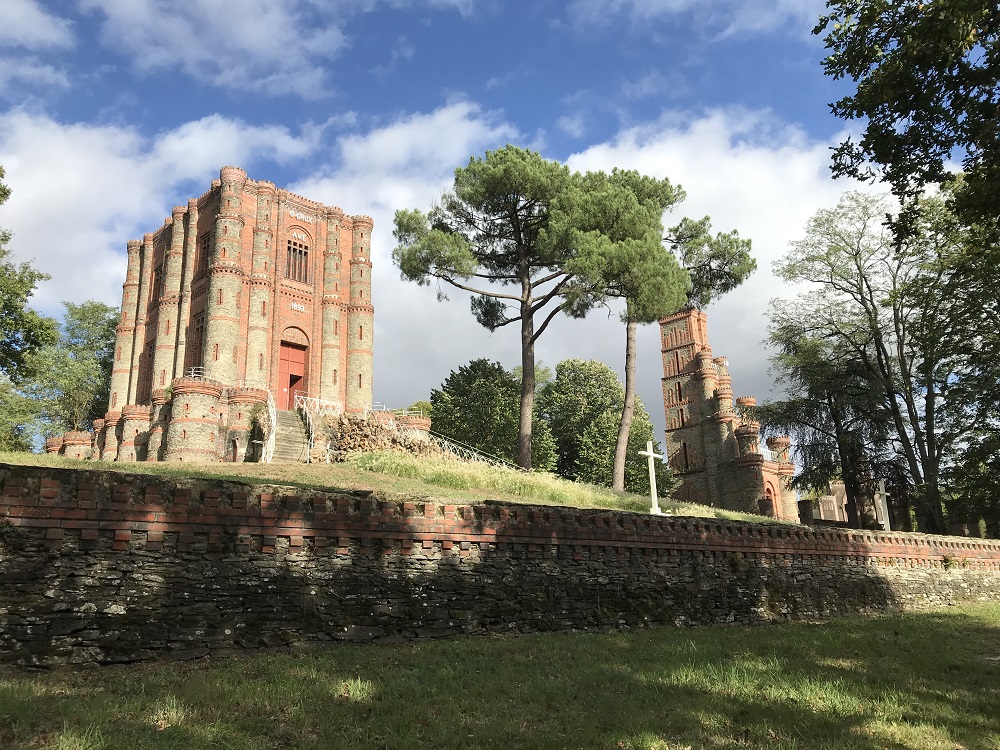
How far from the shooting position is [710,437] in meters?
37.2

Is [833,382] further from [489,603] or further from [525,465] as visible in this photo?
[489,603]

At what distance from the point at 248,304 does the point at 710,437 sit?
922 inches

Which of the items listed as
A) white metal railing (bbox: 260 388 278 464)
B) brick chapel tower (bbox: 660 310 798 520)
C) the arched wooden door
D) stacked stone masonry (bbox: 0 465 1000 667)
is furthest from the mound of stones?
brick chapel tower (bbox: 660 310 798 520)

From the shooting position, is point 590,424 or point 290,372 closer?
point 290,372

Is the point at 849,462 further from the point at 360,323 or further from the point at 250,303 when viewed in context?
the point at 250,303

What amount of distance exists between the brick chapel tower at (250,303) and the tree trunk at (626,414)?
14.6 metres

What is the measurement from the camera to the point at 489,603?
841 centimetres

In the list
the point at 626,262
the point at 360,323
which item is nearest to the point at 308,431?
the point at 626,262

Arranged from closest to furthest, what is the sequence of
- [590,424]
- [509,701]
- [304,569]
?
1. [509,701]
2. [304,569]
3. [590,424]

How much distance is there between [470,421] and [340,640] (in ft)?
82.5

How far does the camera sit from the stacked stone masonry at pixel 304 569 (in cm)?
593

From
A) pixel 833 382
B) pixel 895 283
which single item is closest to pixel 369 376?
pixel 833 382

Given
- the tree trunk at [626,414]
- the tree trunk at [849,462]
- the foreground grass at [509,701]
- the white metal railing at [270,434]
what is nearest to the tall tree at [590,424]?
the tree trunk at [849,462]

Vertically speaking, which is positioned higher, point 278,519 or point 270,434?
point 270,434
